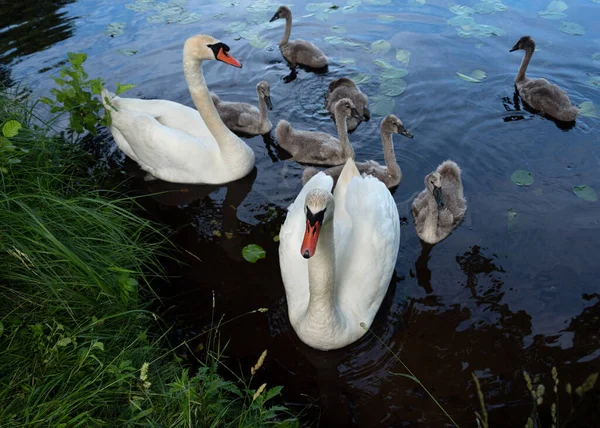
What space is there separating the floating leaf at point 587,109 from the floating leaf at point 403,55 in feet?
9.29

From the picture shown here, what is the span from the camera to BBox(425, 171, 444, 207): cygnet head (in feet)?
19.1

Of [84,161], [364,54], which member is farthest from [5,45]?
[364,54]

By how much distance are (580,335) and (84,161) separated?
20.1 ft

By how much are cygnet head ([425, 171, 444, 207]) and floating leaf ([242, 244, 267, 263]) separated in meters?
1.93

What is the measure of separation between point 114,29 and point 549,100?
8.07m

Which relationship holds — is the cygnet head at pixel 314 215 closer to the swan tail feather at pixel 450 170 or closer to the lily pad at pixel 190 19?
the swan tail feather at pixel 450 170

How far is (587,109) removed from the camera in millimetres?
7961

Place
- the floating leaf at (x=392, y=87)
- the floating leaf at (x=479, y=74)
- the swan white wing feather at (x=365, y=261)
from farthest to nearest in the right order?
the floating leaf at (x=479, y=74) → the floating leaf at (x=392, y=87) → the swan white wing feather at (x=365, y=261)

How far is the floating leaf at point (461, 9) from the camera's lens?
1077cm

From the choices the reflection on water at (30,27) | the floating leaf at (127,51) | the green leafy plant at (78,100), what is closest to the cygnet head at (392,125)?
the green leafy plant at (78,100)

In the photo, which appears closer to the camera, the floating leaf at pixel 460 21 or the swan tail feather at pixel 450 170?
the swan tail feather at pixel 450 170

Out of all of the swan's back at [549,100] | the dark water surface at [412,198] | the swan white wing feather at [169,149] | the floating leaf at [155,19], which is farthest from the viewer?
the floating leaf at [155,19]

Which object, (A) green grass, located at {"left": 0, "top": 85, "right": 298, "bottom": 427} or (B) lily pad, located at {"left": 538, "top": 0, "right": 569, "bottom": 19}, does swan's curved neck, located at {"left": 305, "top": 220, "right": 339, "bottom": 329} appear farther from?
(B) lily pad, located at {"left": 538, "top": 0, "right": 569, "bottom": 19}

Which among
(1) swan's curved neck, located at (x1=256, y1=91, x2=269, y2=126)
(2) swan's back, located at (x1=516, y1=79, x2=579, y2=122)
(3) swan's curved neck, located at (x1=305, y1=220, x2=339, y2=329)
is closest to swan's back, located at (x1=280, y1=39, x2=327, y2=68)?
(1) swan's curved neck, located at (x1=256, y1=91, x2=269, y2=126)
